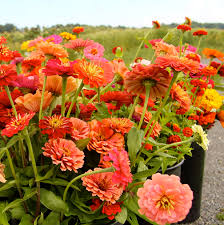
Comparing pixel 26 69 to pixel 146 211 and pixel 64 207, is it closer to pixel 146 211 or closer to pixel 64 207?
pixel 64 207

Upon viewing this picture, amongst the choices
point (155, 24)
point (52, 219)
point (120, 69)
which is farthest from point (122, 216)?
point (155, 24)

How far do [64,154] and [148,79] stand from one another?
238 millimetres

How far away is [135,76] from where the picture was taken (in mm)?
596

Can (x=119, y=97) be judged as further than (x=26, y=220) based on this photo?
Yes

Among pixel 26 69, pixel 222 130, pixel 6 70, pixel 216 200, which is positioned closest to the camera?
pixel 6 70

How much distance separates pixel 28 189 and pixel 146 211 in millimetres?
283

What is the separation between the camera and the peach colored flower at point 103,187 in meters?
0.53

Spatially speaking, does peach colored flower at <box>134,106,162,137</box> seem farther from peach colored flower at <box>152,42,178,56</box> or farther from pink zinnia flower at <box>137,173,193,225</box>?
pink zinnia flower at <box>137,173,193,225</box>

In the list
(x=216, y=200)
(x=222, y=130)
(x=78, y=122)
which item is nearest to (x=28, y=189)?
(x=78, y=122)

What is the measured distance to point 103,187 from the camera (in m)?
0.57

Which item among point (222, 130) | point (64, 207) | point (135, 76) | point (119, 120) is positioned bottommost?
point (222, 130)

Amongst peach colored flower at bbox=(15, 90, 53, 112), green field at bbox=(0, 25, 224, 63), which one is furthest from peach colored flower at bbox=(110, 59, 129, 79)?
green field at bbox=(0, 25, 224, 63)

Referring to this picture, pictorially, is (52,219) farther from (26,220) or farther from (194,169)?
(194,169)

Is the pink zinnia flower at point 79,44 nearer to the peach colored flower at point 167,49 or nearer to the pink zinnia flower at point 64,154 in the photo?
the peach colored flower at point 167,49
